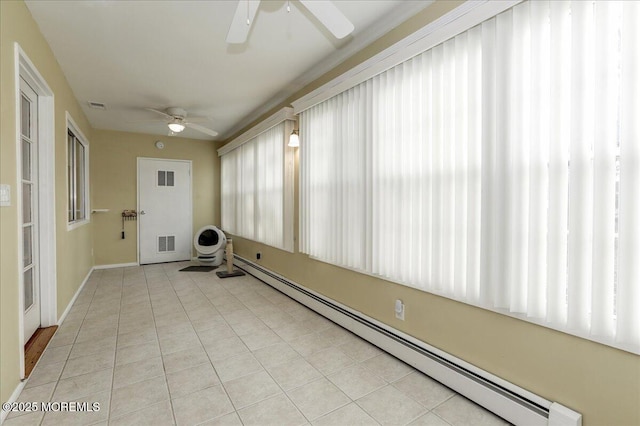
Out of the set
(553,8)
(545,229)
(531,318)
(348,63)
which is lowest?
(531,318)

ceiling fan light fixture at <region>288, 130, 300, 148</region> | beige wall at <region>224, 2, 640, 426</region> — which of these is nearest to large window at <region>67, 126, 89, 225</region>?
ceiling fan light fixture at <region>288, 130, 300, 148</region>

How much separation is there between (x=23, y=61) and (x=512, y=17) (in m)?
3.11

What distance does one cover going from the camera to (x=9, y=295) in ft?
5.91

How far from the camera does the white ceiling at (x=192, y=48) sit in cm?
224

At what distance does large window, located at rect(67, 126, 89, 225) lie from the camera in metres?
3.90

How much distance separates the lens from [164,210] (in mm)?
6172

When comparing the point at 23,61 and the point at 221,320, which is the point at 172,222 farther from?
the point at 23,61

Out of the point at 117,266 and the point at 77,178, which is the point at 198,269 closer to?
the point at 117,266

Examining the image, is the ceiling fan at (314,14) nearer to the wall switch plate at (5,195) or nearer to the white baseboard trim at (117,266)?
the wall switch plate at (5,195)

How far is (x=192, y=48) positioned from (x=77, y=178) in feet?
10.1

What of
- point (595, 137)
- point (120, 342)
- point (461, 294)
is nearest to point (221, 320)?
point (120, 342)

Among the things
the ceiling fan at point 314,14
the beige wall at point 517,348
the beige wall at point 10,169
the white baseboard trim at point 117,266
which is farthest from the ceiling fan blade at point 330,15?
the white baseboard trim at point 117,266

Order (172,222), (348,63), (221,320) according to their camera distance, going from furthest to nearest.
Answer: (172,222) → (221,320) → (348,63)

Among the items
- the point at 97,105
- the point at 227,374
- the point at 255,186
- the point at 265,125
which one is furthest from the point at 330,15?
the point at 97,105
